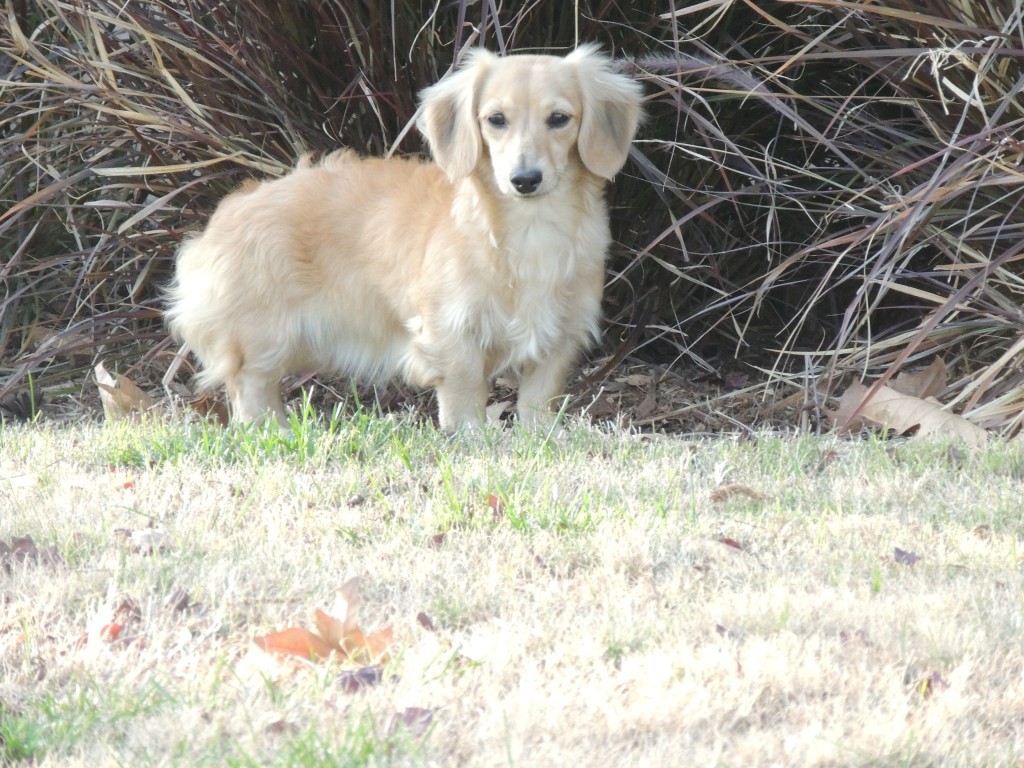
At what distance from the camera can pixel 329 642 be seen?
2170 mm

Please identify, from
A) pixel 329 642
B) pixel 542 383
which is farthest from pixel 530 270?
pixel 329 642

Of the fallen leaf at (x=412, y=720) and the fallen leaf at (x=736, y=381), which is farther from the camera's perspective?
the fallen leaf at (x=736, y=381)

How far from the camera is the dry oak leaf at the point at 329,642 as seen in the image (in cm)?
214

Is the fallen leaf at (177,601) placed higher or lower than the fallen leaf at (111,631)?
lower

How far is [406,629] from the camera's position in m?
2.28

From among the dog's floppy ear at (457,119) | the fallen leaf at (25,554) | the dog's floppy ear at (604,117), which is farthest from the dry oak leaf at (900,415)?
the fallen leaf at (25,554)

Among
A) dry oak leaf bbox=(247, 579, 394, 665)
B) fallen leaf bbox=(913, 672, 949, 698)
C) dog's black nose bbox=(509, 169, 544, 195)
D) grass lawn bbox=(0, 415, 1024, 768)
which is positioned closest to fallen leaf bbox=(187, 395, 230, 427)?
grass lawn bbox=(0, 415, 1024, 768)

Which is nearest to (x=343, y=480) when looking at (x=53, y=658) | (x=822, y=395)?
(x=53, y=658)

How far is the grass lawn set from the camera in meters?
1.87

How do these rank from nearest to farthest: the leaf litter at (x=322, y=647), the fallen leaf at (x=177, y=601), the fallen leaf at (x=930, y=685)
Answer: the fallen leaf at (x=930, y=685), the leaf litter at (x=322, y=647), the fallen leaf at (x=177, y=601)

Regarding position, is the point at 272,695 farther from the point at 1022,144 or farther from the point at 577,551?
the point at 1022,144

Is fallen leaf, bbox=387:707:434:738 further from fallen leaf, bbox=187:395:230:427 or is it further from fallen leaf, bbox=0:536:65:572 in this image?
fallen leaf, bbox=187:395:230:427

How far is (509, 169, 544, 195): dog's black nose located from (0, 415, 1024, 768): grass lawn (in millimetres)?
749

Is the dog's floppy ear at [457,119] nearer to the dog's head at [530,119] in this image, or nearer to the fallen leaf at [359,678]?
the dog's head at [530,119]
